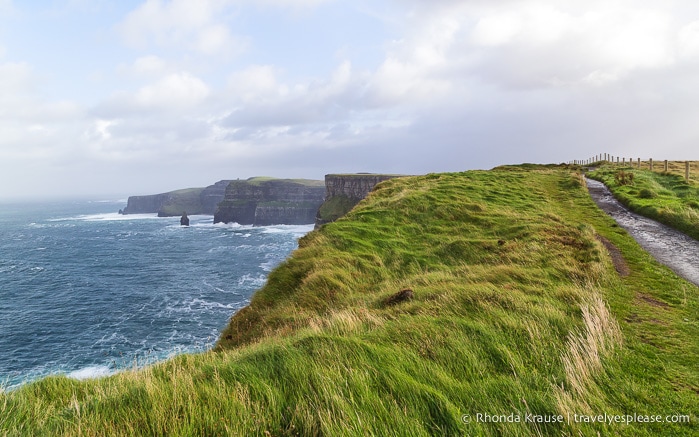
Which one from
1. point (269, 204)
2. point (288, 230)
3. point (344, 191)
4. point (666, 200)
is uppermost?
point (344, 191)

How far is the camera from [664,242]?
1409 cm

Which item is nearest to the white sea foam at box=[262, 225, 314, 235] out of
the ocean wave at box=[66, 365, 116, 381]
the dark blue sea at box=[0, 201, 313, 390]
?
the dark blue sea at box=[0, 201, 313, 390]

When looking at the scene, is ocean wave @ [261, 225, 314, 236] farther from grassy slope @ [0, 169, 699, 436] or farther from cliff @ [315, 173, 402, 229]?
grassy slope @ [0, 169, 699, 436]

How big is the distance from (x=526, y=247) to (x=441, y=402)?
10713 mm

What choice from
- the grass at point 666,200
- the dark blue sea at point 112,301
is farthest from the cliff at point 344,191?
the grass at point 666,200

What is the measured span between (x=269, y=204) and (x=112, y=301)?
132m

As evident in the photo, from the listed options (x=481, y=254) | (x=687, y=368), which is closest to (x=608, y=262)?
(x=481, y=254)

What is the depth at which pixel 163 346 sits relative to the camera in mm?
29375

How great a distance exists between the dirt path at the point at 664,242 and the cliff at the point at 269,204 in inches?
6052

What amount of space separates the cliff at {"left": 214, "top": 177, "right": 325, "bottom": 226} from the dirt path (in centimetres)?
15373

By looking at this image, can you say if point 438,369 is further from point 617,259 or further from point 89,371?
point 89,371

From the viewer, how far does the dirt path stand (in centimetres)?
1088

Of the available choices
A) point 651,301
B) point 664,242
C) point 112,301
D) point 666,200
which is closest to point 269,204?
point 112,301

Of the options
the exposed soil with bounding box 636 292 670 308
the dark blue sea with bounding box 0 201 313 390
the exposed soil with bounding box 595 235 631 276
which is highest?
the exposed soil with bounding box 595 235 631 276
